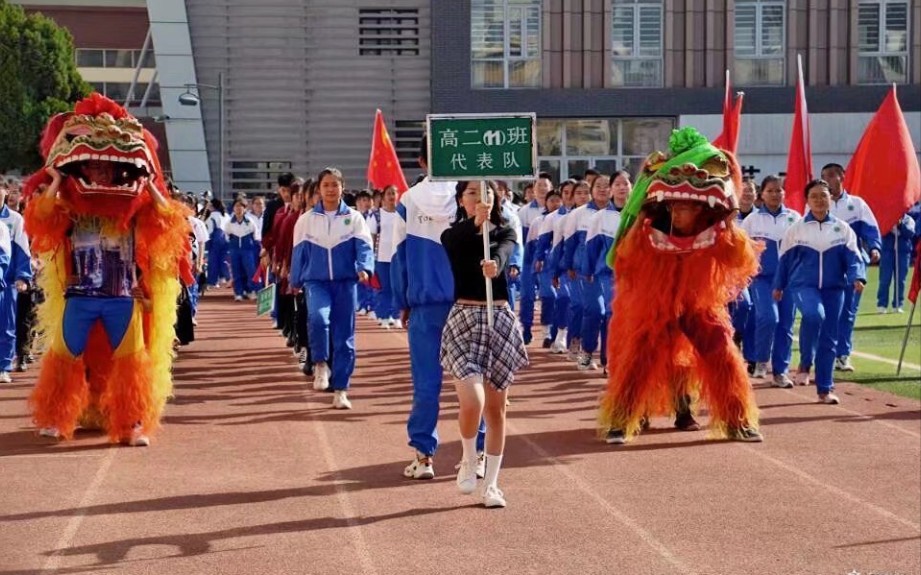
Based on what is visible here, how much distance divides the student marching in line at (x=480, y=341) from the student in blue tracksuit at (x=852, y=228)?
679 centimetres

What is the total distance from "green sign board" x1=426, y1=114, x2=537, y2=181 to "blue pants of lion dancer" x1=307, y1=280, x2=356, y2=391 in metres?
4.36

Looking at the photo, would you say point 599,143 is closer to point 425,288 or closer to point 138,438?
point 138,438

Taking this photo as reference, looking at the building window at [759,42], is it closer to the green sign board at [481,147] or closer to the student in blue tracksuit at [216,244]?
the student in blue tracksuit at [216,244]

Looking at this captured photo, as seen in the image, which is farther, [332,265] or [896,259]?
[896,259]

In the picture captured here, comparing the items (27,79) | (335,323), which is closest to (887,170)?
(335,323)

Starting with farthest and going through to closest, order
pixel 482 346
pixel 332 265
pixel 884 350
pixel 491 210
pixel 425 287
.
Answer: pixel 884 350 < pixel 332 265 < pixel 425 287 < pixel 491 210 < pixel 482 346

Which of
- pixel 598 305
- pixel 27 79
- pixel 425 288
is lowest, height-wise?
pixel 598 305

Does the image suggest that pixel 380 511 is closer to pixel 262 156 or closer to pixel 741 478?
pixel 741 478

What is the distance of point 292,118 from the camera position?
4103cm

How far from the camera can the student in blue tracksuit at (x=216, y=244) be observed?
29938mm

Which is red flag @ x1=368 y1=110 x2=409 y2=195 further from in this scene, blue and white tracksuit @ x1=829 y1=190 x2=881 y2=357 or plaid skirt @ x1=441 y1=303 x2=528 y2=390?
plaid skirt @ x1=441 y1=303 x2=528 y2=390

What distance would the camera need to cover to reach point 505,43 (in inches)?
1598

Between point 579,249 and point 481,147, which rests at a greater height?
point 481,147

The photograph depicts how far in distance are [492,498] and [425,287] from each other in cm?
142
